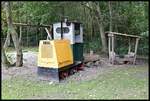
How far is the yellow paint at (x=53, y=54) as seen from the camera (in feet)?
16.7

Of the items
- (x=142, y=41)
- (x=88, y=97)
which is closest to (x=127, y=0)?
(x=142, y=41)

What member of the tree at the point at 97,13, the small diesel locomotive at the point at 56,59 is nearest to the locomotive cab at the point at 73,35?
the small diesel locomotive at the point at 56,59

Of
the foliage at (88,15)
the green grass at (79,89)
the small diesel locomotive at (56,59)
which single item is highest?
the foliage at (88,15)

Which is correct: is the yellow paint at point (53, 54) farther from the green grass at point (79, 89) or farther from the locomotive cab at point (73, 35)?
the locomotive cab at point (73, 35)

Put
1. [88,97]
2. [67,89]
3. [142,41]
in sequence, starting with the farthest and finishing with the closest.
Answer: [142,41] → [67,89] → [88,97]

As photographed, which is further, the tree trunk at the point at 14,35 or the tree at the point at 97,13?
the tree at the point at 97,13

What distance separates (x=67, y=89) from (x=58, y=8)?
28.7 feet

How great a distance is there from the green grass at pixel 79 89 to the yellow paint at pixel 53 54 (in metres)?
0.63

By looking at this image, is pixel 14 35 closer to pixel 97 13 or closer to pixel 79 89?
pixel 79 89

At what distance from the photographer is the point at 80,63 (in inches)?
260

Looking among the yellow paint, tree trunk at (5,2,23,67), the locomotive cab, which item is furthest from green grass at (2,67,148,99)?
the locomotive cab

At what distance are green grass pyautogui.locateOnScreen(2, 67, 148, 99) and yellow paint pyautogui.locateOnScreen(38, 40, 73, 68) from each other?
63cm

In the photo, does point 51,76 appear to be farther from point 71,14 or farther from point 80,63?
point 71,14

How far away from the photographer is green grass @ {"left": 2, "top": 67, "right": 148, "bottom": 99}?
3.73 m
